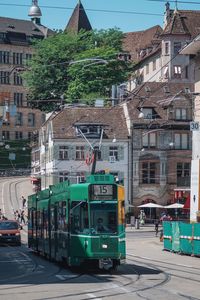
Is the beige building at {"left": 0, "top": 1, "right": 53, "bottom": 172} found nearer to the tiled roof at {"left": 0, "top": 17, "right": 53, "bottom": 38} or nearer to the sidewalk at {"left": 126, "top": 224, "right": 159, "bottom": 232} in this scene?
the tiled roof at {"left": 0, "top": 17, "right": 53, "bottom": 38}

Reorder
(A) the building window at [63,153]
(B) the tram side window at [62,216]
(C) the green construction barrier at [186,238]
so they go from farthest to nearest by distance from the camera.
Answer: (A) the building window at [63,153], (C) the green construction barrier at [186,238], (B) the tram side window at [62,216]

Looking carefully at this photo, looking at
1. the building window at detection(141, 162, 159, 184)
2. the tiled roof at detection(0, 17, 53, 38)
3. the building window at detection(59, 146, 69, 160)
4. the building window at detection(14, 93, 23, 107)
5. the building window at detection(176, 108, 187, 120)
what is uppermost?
the tiled roof at detection(0, 17, 53, 38)

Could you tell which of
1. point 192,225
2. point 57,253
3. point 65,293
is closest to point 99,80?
point 192,225

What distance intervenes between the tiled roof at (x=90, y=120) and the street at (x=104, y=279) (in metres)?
40.6

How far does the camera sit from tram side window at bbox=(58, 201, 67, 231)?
29.1 m

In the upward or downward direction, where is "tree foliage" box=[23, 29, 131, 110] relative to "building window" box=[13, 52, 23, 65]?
downward

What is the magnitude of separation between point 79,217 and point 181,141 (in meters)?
55.4

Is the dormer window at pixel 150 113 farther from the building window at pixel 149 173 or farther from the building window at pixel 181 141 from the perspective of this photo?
the building window at pixel 149 173

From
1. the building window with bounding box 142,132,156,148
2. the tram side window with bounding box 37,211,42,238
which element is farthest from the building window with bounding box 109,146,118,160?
the tram side window with bounding box 37,211,42,238

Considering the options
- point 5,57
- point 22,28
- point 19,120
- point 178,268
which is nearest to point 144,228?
point 178,268

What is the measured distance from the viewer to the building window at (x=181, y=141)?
269ft

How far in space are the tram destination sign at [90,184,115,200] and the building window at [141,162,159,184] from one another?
53.7m

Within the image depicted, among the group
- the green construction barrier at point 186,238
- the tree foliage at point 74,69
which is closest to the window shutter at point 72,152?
the tree foliage at point 74,69

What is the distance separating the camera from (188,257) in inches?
1522
